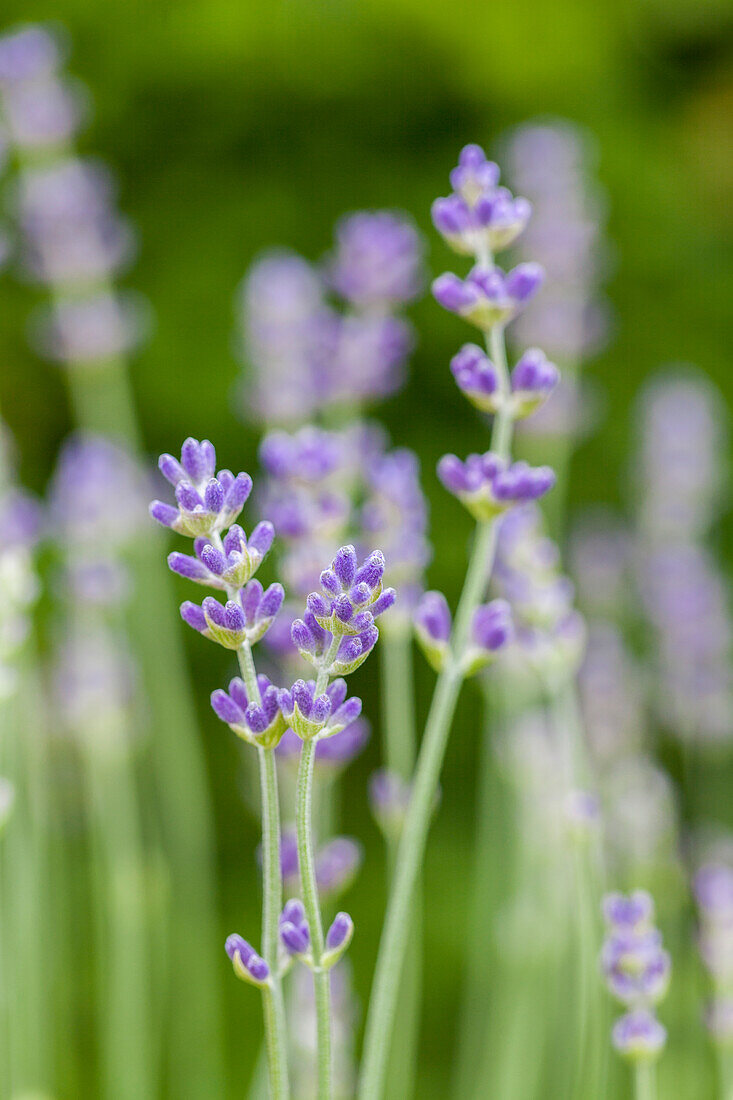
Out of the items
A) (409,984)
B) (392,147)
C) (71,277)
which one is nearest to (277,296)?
(71,277)

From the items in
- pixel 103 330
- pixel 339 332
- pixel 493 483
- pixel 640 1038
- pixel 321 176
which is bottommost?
pixel 640 1038

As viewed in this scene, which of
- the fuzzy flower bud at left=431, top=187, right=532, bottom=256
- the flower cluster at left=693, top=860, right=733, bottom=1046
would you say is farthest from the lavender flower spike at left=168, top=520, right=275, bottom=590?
the flower cluster at left=693, top=860, right=733, bottom=1046

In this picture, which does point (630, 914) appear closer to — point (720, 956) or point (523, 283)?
point (720, 956)

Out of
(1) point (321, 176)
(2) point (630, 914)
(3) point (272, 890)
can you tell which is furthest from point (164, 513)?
(1) point (321, 176)

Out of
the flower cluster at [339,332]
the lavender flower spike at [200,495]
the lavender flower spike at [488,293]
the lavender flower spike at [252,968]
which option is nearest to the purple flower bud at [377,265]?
the flower cluster at [339,332]

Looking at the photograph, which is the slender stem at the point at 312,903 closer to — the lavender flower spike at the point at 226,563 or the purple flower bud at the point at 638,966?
the lavender flower spike at the point at 226,563

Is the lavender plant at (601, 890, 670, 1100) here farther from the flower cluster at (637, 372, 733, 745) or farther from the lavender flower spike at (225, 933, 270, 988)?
the flower cluster at (637, 372, 733, 745)
